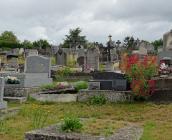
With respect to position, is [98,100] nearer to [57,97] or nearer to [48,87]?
[57,97]

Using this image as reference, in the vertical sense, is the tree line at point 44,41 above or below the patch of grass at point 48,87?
above

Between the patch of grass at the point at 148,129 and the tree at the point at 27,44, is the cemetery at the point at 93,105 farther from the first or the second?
the tree at the point at 27,44

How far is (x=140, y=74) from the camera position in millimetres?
13094

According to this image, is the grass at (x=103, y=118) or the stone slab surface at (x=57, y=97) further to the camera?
the stone slab surface at (x=57, y=97)

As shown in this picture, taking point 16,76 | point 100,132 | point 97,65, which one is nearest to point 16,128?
point 100,132

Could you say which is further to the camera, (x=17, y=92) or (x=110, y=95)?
(x=17, y=92)

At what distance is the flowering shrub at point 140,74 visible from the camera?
13.0m

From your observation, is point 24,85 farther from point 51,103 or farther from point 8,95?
point 51,103

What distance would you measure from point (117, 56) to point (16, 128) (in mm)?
33170

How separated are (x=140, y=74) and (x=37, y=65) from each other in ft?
21.6

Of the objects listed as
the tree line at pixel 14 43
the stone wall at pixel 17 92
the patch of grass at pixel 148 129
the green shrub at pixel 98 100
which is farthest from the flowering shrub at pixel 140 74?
the tree line at pixel 14 43

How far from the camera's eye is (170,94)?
13.2 m

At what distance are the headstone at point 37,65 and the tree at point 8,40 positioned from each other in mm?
56128

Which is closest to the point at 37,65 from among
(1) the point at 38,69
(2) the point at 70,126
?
(1) the point at 38,69
